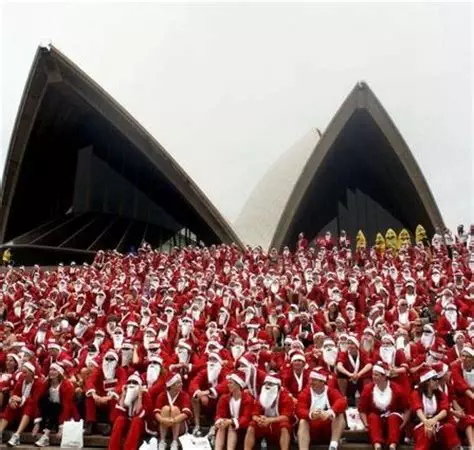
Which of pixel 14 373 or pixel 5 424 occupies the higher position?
pixel 14 373

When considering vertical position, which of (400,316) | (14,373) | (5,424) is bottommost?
(5,424)

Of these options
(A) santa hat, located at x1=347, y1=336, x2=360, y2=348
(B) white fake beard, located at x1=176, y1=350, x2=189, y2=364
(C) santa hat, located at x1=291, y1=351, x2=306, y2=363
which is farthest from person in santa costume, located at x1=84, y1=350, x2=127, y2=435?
(A) santa hat, located at x1=347, y1=336, x2=360, y2=348

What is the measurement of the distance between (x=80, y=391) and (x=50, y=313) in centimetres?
481

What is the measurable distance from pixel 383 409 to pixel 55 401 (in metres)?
4.04

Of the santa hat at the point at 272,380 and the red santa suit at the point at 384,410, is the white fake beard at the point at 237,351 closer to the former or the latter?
the santa hat at the point at 272,380

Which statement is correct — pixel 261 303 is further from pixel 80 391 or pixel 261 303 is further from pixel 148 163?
pixel 148 163

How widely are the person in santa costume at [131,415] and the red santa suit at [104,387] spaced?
0.35 meters

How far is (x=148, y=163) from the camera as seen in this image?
88.3ft

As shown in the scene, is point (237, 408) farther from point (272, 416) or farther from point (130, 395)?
point (130, 395)

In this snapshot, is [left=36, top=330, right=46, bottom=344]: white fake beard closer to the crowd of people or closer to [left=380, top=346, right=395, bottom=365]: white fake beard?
the crowd of people

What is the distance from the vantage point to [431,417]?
21.8 ft

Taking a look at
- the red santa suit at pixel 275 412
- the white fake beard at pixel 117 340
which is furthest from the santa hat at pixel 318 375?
the white fake beard at pixel 117 340

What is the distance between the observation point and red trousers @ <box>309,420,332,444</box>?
22.3ft

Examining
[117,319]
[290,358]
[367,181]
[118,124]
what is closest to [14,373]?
[117,319]
